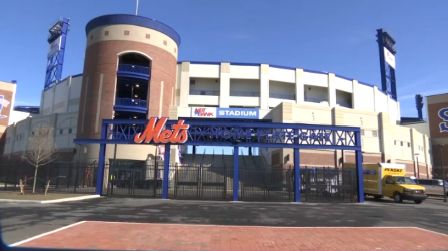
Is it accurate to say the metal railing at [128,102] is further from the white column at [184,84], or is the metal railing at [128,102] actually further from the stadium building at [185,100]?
the white column at [184,84]

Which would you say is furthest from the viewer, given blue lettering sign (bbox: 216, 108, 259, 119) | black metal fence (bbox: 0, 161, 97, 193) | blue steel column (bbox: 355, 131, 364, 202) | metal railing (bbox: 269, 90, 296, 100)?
metal railing (bbox: 269, 90, 296, 100)

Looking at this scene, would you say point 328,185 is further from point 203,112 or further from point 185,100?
point 185,100

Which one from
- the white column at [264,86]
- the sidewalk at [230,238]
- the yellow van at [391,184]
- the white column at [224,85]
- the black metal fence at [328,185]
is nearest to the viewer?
the sidewalk at [230,238]

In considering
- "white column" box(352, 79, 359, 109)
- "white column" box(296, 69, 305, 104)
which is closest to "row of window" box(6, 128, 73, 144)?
"white column" box(296, 69, 305, 104)

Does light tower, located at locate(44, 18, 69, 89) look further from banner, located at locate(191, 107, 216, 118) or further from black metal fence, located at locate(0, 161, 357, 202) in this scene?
black metal fence, located at locate(0, 161, 357, 202)

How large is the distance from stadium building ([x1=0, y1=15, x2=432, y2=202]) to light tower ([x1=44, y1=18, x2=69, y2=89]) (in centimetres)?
459

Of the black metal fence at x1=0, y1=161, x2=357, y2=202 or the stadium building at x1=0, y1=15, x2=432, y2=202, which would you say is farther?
the stadium building at x1=0, y1=15, x2=432, y2=202

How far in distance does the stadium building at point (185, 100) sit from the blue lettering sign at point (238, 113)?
0.15 m

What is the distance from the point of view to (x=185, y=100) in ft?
205

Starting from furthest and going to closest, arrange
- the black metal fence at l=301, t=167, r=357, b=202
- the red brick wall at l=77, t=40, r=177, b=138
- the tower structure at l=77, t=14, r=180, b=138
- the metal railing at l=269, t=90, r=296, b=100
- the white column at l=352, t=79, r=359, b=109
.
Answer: the white column at l=352, t=79, r=359, b=109, the metal railing at l=269, t=90, r=296, b=100, the tower structure at l=77, t=14, r=180, b=138, the red brick wall at l=77, t=40, r=177, b=138, the black metal fence at l=301, t=167, r=357, b=202

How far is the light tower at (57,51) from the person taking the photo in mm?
77875

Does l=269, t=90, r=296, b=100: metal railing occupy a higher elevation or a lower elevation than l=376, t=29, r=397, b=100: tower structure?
lower

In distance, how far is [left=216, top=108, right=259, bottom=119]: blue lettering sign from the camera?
5938 cm

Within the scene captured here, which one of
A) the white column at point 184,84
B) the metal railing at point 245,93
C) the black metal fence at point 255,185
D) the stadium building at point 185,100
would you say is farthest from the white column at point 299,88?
the black metal fence at point 255,185
